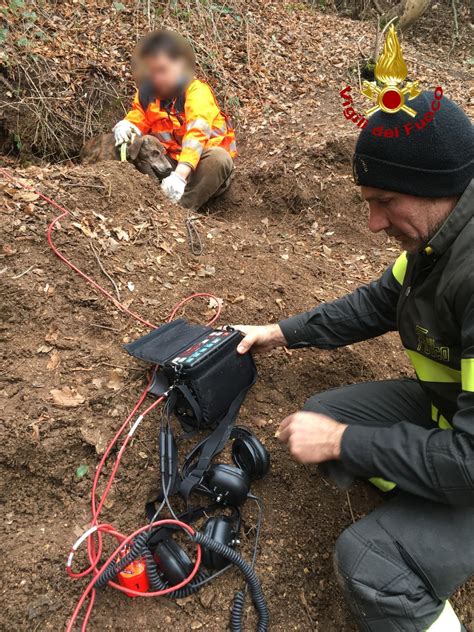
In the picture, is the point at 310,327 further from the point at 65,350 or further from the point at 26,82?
the point at 26,82

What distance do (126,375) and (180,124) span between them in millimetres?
2987

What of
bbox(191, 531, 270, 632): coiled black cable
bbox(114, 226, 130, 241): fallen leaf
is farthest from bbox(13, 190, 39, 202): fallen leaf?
bbox(191, 531, 270, 632): coiled black cable

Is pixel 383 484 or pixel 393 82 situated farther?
pixel 383 484

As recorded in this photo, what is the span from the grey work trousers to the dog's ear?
3.60m

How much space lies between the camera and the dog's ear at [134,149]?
423 centimetres

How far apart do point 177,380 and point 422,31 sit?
37.2 feet

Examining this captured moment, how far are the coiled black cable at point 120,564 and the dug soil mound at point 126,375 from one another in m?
0.14

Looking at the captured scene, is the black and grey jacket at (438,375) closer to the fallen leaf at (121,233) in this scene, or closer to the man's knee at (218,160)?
the fallen leaf at (121,233)

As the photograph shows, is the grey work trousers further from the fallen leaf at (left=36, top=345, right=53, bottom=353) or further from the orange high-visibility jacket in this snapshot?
the orange high-visibility jacket

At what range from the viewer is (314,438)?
5.55 feet

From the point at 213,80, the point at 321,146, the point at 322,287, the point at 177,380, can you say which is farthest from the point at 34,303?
the point at 213,80

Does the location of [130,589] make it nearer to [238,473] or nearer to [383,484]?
[238,473]

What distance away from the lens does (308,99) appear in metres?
6.29

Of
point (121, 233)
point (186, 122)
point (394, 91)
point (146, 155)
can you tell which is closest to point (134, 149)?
point (146, 155)
